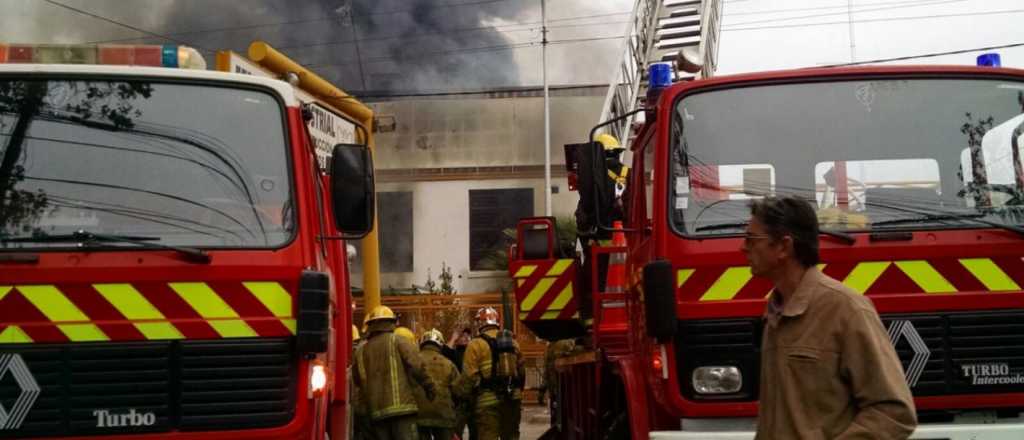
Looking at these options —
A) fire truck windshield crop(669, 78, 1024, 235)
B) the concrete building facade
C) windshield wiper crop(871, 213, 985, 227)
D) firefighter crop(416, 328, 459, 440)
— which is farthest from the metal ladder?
the concrete building facade

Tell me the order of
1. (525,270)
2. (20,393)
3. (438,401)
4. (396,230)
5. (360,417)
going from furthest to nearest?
(396,230)
(438,401)
(360,417)
(525,270)
(20,393)

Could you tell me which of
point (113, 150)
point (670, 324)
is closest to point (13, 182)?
point (113, 150)

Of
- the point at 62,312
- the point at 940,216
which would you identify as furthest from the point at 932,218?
the point at 62,312

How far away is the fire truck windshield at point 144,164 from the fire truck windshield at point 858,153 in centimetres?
185

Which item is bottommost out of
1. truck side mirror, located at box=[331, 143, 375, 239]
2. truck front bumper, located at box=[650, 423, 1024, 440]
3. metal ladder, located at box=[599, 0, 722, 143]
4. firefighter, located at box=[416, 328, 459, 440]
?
firefighter, located at box=[416, 328, 459, 440]

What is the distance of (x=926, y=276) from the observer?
4.69 m

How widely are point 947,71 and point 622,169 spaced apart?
103 inches

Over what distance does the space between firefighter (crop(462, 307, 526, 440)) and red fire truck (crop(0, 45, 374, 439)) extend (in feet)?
16.4

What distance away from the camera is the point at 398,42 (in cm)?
2878

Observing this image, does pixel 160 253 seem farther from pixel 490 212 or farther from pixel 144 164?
pixel 490 212

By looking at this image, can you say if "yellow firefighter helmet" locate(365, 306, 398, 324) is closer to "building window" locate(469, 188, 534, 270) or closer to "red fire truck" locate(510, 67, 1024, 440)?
"red fire truck" locate(510, 67, 1024, 440)

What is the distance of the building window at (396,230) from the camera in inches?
1166

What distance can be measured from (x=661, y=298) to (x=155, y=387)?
211 cm

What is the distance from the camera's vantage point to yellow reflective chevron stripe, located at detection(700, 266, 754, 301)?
15.5 ft
